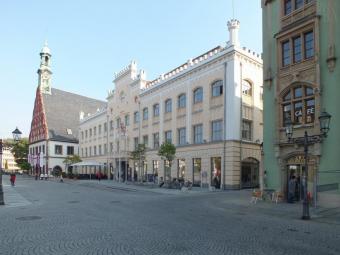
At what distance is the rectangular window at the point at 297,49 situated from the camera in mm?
21000

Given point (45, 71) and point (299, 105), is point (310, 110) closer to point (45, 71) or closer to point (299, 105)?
point (299, 105)

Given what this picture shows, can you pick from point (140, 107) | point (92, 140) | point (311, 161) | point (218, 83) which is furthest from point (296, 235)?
point (92, 140)

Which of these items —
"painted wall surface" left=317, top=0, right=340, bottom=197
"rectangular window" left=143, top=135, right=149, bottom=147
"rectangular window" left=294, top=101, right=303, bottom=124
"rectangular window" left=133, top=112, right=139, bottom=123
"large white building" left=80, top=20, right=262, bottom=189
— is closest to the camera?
"painted wall surface" left=317, top=0, right=340, bottom=197

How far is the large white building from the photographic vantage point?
31.8m

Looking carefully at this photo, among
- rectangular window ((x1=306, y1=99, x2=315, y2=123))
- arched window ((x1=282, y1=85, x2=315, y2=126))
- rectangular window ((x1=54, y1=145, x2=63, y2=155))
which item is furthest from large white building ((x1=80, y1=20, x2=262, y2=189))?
rectangular window ((x1=54, y1=145, x2=63, y2=155))

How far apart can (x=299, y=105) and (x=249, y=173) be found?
1384 centimetres

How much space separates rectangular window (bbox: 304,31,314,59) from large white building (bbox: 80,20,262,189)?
11.2m

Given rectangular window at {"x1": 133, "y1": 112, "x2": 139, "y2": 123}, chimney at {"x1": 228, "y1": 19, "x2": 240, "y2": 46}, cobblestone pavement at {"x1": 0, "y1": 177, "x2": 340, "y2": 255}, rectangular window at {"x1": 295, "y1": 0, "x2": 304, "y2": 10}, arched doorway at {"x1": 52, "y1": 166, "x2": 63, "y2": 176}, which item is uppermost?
chimney at {"x1": 228, "y1": 19, "x2": 240, "y2": 46}

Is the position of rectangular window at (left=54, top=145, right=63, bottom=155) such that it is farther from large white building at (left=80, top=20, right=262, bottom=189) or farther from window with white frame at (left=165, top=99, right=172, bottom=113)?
window with white frame at (left=165, top=99, right=172, bottom=113)

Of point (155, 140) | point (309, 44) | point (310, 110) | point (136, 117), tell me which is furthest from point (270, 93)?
point (136, 117)

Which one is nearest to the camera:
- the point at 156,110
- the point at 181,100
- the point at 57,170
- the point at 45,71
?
the point at 181,100

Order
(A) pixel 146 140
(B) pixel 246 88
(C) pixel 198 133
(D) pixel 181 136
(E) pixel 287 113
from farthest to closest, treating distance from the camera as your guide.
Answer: (A) pixel 146 140 → (D) pixel 181 136 → (C) pixel 198 133 → (B) pixel 246 88 → (E) pixel 287 113

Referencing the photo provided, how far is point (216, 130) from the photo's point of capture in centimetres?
3350

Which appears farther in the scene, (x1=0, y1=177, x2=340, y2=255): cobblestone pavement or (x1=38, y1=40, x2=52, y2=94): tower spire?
(x1=38, y1=40, x2=52, y2=94): tower spire
